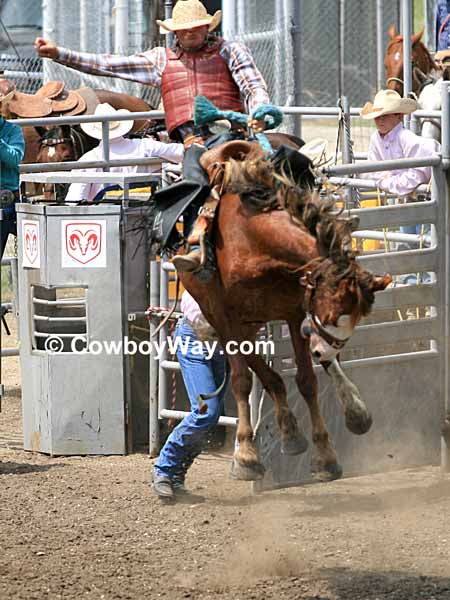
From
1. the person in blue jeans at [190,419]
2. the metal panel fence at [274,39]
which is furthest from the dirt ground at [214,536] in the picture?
the metal panel fence at [274,39]

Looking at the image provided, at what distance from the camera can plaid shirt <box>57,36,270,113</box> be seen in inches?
280

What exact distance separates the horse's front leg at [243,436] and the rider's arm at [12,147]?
314 centimetres

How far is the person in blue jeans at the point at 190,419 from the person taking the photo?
6.84 metres

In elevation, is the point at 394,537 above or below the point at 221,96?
below

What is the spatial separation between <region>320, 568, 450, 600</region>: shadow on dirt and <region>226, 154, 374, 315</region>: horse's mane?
4.16 ft

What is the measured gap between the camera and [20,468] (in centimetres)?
766

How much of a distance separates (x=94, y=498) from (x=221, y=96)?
8.09 feet

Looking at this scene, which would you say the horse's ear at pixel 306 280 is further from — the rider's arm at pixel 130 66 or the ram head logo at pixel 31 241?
the ram head logo at pixel 31 241

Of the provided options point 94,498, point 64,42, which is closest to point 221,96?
point 94,498

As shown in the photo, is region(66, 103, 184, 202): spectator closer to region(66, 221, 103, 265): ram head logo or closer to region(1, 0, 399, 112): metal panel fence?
region(66, 221, 103, 265): ram head logo

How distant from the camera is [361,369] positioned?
7.10 m

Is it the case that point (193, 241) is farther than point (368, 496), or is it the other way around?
point (368, 496)

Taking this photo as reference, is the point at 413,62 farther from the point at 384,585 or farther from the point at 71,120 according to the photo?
the point at 384,585

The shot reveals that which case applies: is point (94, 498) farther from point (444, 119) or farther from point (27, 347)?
point (444, 119)
